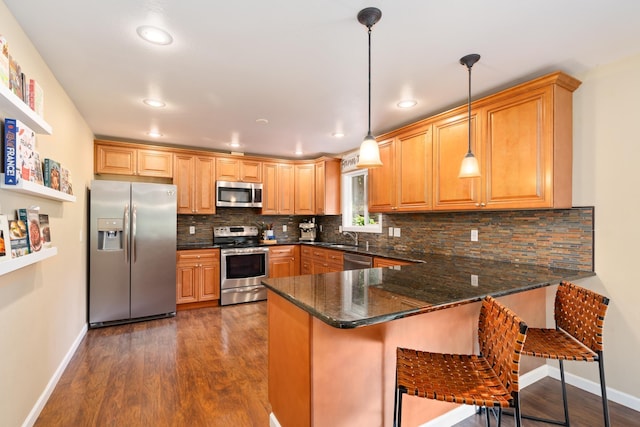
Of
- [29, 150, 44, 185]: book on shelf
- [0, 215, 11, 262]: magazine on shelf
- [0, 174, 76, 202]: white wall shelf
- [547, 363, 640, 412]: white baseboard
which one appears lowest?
[547, 363, 640, 412]: white baseboard

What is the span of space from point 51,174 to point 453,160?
10.2 feet

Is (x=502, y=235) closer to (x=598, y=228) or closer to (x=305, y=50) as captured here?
(x=598, y=228)

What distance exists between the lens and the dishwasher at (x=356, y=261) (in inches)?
143

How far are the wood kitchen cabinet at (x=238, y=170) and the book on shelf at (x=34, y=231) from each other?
2966mm

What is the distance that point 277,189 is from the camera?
5207 millimetres

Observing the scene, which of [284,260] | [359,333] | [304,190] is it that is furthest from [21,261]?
[304,190]

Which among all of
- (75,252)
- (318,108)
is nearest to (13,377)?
(75,252)

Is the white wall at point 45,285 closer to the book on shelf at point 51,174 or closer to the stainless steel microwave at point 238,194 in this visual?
the book on shelf at point 51,174

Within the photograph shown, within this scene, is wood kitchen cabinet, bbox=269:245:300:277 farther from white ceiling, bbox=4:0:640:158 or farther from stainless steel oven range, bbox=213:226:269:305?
white ceiling, bbox=4:0:640:158

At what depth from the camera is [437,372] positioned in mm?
1338

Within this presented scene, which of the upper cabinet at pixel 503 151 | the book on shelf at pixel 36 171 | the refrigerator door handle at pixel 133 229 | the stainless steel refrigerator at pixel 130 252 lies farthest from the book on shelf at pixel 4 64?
the upper cabinet at pixel 503 151

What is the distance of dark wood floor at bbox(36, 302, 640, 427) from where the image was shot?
1991mm

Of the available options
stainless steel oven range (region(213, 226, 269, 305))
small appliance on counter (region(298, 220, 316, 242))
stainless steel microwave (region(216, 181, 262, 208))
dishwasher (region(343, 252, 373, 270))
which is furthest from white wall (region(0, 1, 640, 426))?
small appliance on counter (region(298, 220, 316, 242))

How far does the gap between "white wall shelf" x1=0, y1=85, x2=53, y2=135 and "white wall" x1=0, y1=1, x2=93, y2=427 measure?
0.21ft
